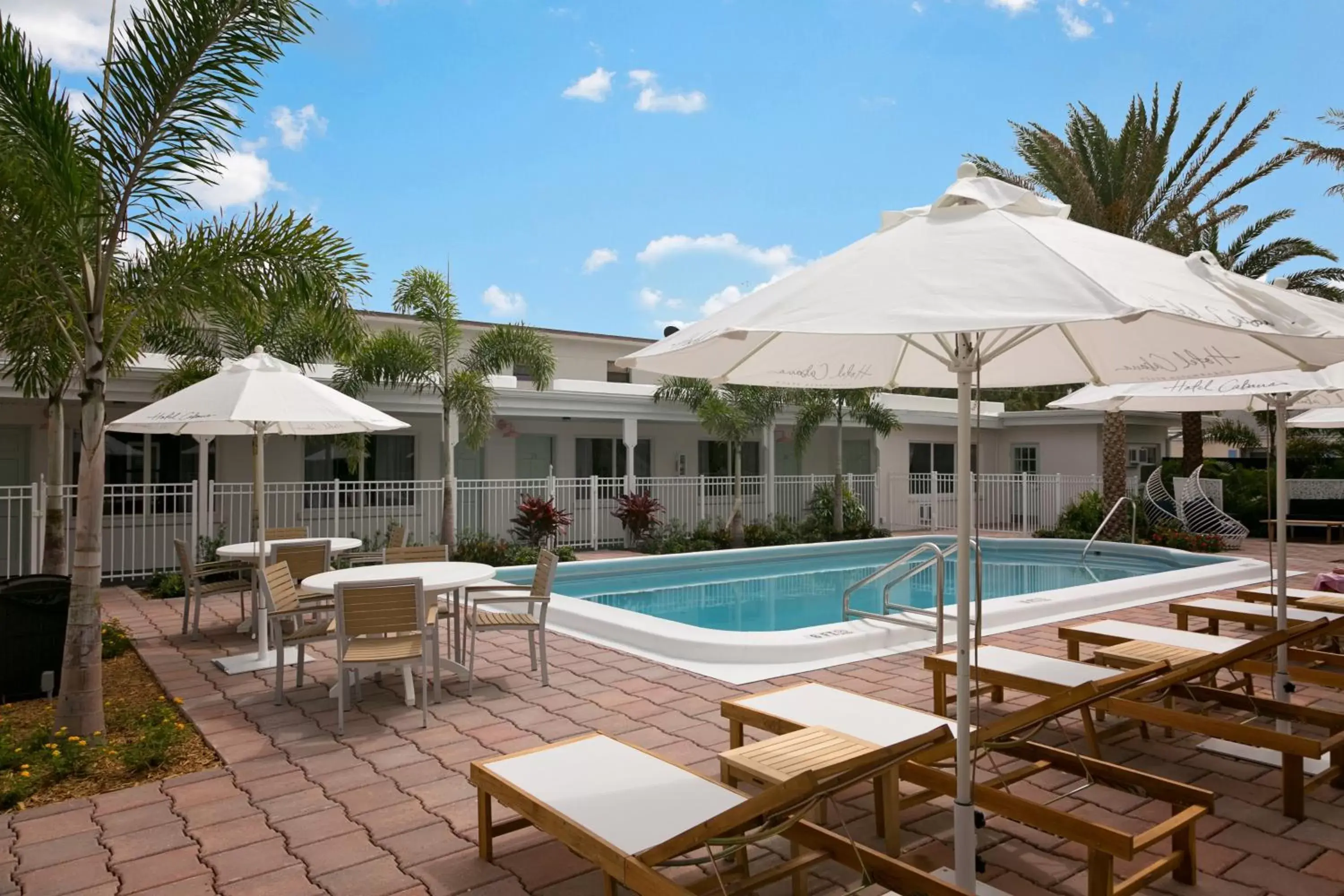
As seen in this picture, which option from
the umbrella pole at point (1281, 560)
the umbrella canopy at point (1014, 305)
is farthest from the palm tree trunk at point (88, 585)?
the umbrella pole at point (1281, 560)

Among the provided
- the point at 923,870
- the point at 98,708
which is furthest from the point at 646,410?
the point at 923,870

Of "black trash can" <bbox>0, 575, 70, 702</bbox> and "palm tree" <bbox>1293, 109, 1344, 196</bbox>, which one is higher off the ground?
"palm tree" <bbox>1293, 109, 1344, 196</bbox>

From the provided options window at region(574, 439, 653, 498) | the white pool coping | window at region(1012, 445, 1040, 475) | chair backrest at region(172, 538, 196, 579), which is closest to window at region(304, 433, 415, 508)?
window at region(574, 439, 653, 498)

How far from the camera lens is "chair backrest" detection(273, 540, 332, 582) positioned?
841 cm

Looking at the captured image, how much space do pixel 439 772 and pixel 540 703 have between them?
4.34 feet

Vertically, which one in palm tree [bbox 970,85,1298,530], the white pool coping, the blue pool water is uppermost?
palm tree [bbox 970,85,1298,530]

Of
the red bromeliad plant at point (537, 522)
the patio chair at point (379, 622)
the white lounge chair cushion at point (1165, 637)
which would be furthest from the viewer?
the red bromeliad plant at point (537, 522)

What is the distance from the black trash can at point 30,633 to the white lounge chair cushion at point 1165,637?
724 cm

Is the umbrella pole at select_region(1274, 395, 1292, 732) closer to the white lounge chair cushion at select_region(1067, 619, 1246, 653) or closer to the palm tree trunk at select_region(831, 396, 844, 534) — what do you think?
the white lounge chair cushion at select_region(1067, 619, 1246, 653)

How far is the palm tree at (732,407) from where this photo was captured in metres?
17.2

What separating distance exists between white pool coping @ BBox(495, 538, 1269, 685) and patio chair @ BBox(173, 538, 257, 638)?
3143 mm

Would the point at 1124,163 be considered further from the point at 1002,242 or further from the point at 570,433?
the point at 1002,242

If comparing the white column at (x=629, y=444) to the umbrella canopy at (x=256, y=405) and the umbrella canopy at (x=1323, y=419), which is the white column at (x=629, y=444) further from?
the umbrella canopy at (x=1323, y=419)

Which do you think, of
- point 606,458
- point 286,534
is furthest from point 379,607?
point 606,458
